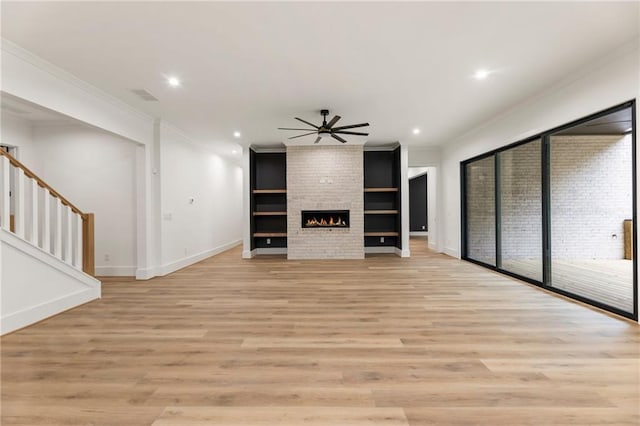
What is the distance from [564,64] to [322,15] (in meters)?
2.82

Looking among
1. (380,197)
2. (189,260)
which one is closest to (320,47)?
(189,260)

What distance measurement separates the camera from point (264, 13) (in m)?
2.49

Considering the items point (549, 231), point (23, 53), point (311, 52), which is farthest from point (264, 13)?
point (549, 231)

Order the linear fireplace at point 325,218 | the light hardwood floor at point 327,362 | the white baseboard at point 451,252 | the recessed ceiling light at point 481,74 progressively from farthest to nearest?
the linear fireplace at point 325,218
the white baseboard at point 451,252
the recessed ceiling light at point 481,74
the light hardwood floor at point 327,362

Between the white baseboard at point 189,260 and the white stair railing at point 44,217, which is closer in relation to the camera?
the white stair railing at point 44,217

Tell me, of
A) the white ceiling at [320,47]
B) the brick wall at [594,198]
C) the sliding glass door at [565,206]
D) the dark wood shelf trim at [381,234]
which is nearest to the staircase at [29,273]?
the white ceiling at [320,47]

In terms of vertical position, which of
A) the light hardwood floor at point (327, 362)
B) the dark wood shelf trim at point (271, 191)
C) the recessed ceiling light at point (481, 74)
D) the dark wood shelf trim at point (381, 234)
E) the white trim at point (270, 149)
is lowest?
the light hardwood floor at point (327, 362)

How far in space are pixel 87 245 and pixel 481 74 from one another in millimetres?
5558

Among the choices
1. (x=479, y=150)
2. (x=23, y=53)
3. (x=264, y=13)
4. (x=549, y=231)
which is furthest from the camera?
(x=479, y=150)

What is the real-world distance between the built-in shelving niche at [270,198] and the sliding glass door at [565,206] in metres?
4.52

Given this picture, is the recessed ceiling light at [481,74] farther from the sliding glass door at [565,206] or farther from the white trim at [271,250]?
the white trim at [271,250]

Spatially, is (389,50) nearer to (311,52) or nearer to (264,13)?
(311,52)

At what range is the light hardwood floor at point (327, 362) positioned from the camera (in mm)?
1712

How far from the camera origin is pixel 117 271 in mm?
5418
